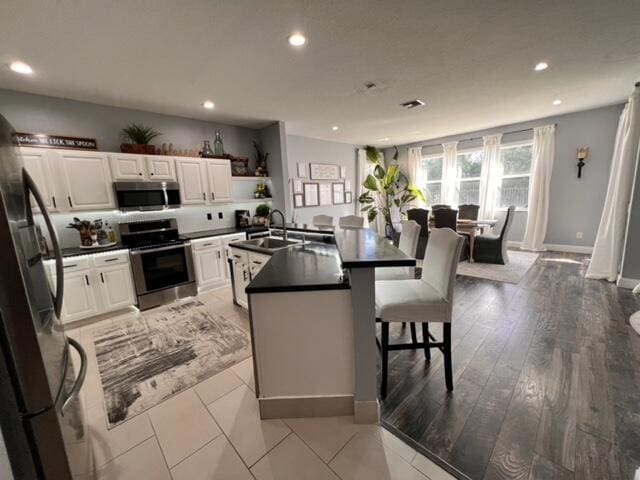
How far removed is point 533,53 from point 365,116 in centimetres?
227

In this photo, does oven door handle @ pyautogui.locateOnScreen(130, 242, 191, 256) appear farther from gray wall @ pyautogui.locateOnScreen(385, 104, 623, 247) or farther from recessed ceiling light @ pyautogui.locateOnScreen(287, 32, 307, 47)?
gray wall @ pyautogui.locateOnScreen(385, 104, 623, 247)

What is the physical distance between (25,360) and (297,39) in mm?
2456

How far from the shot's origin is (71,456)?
3.19 ft

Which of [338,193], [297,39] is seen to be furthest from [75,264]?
[338,193]

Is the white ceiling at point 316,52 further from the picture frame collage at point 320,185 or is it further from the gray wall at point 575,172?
the picture frame collage at point 320,185

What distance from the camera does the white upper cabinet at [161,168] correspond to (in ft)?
11.1

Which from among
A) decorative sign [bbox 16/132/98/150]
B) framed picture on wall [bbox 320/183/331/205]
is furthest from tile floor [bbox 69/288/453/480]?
framed picture on wall [bbox 320/183/331/205]

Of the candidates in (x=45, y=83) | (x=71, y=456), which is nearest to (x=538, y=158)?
(x=71, y=456)

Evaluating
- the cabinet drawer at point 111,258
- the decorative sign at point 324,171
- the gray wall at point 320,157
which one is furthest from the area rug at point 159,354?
the decorative sign at point 324,171

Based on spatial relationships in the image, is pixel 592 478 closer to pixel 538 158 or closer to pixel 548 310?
pixel 548 310

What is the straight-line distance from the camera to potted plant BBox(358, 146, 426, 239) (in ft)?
21.4

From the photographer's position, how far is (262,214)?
15.4ft

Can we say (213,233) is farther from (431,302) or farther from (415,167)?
(415,167)

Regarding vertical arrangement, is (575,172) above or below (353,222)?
above
